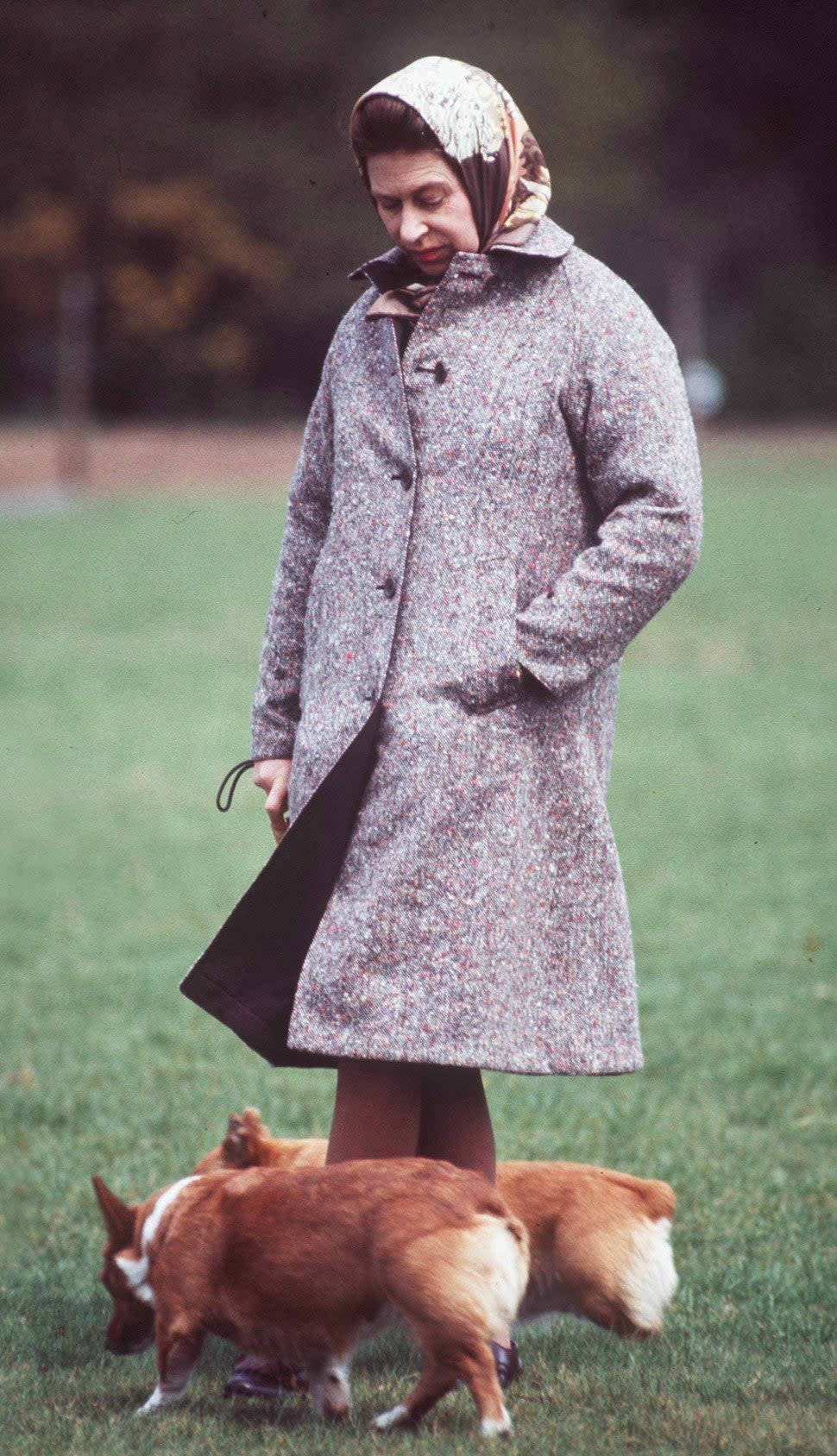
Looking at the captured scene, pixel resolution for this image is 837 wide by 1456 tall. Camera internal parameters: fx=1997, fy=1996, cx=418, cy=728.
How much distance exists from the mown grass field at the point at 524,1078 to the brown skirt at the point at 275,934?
0.66m

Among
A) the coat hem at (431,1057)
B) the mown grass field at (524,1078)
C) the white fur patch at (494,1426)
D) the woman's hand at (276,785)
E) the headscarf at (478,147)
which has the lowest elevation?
the mown grass field at (524,1078)

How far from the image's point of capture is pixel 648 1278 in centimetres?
361

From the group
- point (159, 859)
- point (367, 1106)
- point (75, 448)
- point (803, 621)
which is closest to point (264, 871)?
point (367, 1106)

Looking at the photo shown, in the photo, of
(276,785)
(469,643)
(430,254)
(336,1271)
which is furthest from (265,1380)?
(430,254)

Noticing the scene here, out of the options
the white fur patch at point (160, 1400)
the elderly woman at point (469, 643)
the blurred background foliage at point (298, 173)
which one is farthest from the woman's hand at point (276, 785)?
the blurred background foliage at point (298, 173)

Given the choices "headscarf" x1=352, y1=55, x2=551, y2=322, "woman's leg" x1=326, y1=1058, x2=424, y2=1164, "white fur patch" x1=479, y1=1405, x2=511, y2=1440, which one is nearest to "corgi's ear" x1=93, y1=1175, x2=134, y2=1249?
"woman's leg" x1=326, y1=1058, x2=424, y2=1164

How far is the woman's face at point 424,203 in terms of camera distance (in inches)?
122

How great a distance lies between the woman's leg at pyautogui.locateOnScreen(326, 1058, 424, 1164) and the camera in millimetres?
3246

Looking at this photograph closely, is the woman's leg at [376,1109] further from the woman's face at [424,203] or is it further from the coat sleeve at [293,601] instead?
the woman's face at [424,203]

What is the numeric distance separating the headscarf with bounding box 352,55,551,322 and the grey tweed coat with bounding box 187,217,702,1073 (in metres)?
0.04

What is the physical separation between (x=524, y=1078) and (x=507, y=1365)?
2.43m

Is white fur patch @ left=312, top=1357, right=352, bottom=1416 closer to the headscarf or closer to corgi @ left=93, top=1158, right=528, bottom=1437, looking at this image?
corgi @ left=93, top=1158, right=528, bottom=1437

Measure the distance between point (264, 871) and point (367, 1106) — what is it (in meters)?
0.43

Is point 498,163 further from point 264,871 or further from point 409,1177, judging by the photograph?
point 409,1177
